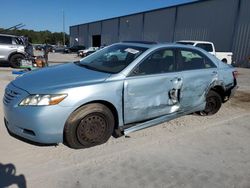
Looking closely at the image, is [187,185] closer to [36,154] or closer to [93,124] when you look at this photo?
[93,124]

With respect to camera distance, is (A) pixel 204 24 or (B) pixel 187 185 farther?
(A) pixel 204 24

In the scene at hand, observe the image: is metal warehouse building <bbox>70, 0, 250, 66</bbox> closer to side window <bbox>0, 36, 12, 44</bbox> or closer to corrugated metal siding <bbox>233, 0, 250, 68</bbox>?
corrugated metal siding <bbox>233, 0, 250, 68</bbox>

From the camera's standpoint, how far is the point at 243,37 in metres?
22.1

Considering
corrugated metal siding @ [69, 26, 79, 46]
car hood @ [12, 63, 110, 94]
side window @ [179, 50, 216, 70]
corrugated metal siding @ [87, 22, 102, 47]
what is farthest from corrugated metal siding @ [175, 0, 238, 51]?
Answer: corrugated metal siding @ [69, 26, 79, 46]

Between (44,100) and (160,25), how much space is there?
30480 mm

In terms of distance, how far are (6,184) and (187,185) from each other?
2045 mm

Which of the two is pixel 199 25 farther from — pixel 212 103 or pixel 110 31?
pixel 212 103

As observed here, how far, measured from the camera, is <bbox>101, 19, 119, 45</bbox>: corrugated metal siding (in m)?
41.8

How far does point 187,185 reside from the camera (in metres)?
2.95

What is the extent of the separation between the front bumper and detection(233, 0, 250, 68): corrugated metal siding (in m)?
22.2

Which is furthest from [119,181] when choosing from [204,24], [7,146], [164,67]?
[204,24]

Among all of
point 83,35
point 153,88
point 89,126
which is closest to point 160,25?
point 83,35

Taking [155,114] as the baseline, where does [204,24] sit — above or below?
above

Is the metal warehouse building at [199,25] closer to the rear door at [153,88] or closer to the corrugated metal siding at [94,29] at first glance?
the corrugated metal siding at [94,29]
